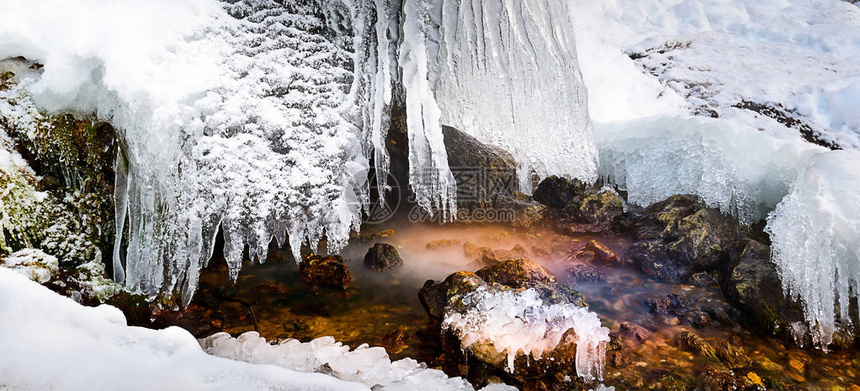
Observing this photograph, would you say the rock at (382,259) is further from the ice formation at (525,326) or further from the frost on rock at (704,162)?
the frost on rock at (704,162)

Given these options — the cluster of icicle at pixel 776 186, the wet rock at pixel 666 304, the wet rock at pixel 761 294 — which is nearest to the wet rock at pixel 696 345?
the wet rock at pixel 666 304

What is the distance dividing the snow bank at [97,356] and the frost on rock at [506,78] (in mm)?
3312

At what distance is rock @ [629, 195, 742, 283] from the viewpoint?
571 cm

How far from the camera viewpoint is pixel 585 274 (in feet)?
19.0

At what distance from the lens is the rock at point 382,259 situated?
577 centimetres

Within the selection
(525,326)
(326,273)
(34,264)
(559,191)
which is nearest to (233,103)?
(34,264)

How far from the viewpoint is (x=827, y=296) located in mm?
4191

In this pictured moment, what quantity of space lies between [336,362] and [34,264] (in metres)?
2.67

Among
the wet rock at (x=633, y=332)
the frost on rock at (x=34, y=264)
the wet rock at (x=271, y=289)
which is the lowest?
the wet rock at (x=633, y=332)

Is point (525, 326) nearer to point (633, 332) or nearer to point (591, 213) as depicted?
point (633, 332)

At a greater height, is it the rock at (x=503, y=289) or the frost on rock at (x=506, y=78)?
the frost on rock at (x=506, y=78)

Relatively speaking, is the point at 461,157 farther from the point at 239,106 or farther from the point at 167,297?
the point at 167,297

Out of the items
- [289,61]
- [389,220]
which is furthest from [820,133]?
[289,61]

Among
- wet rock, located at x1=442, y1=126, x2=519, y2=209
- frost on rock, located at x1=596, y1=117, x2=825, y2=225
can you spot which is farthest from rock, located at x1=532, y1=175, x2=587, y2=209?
frost on rock, located at x1=596, y1=117, x2=825, y2=225
